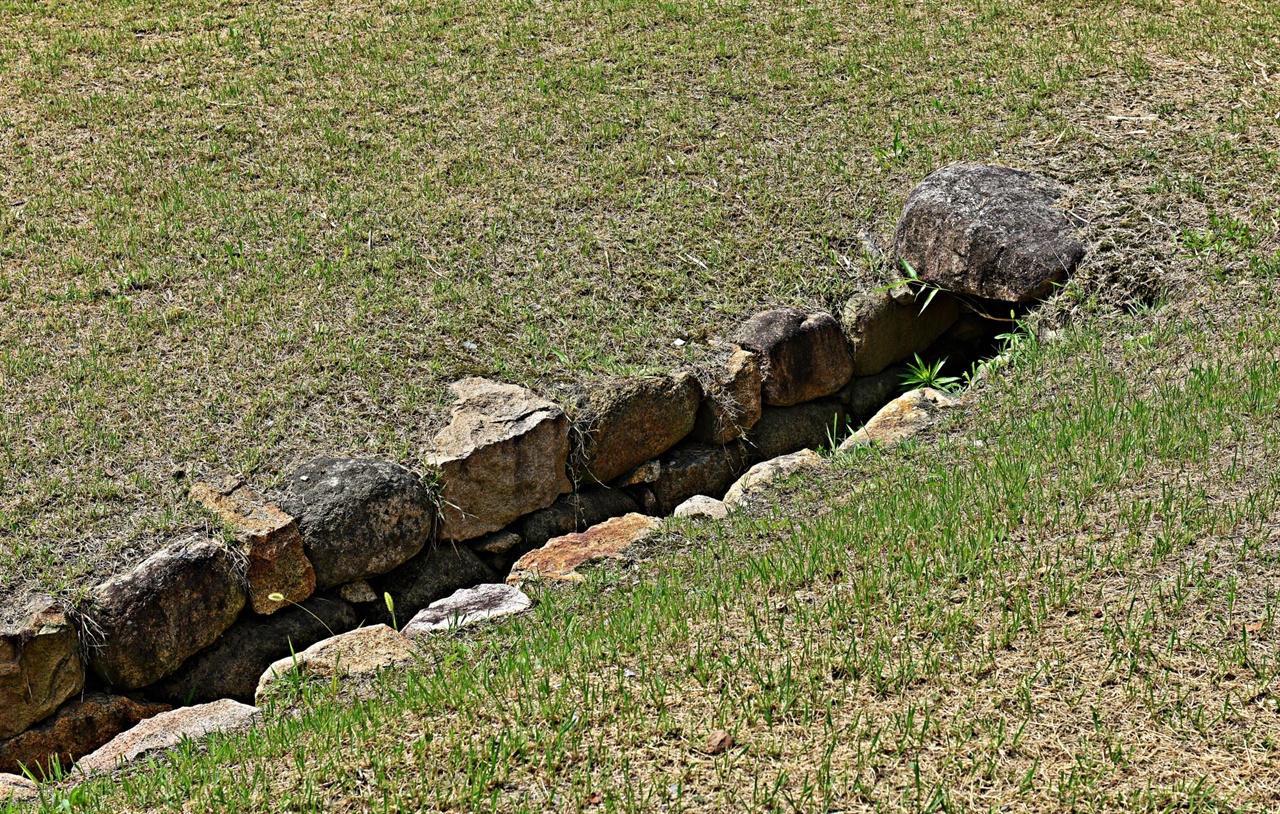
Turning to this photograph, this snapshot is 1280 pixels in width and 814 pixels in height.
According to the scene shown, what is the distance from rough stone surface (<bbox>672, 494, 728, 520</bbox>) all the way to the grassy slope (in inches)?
39.1

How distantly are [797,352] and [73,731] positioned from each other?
4.51 m

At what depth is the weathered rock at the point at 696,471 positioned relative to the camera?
6.72 m

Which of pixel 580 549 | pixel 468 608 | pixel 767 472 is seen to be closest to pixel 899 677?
pixel 468 608

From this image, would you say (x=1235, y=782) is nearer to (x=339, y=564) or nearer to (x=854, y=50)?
(x=339, y=564)

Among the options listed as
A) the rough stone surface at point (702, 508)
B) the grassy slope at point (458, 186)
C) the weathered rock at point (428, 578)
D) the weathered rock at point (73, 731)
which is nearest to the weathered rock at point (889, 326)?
the grassy slope at point (458, 186)

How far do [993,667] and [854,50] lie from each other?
764 centimetres

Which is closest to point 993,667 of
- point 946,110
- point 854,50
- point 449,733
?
point 449,733

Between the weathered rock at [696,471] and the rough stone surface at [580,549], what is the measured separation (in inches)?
21.3

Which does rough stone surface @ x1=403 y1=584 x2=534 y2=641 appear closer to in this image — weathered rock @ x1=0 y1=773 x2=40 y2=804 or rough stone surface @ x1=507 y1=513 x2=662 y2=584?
rough stone surface @ x1=507 y1=513 x2=662 y2=584

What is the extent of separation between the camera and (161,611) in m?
5.21

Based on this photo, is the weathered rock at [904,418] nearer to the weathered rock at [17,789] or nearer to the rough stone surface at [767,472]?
the rough stone surface at [767,472]

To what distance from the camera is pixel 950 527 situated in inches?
172

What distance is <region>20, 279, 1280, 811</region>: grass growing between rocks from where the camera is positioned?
312cm

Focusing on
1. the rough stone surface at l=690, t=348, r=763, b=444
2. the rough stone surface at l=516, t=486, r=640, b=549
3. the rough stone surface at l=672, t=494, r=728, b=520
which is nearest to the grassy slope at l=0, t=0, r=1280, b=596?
the rough stone surface at l=690, t=348, r=763, b=444
